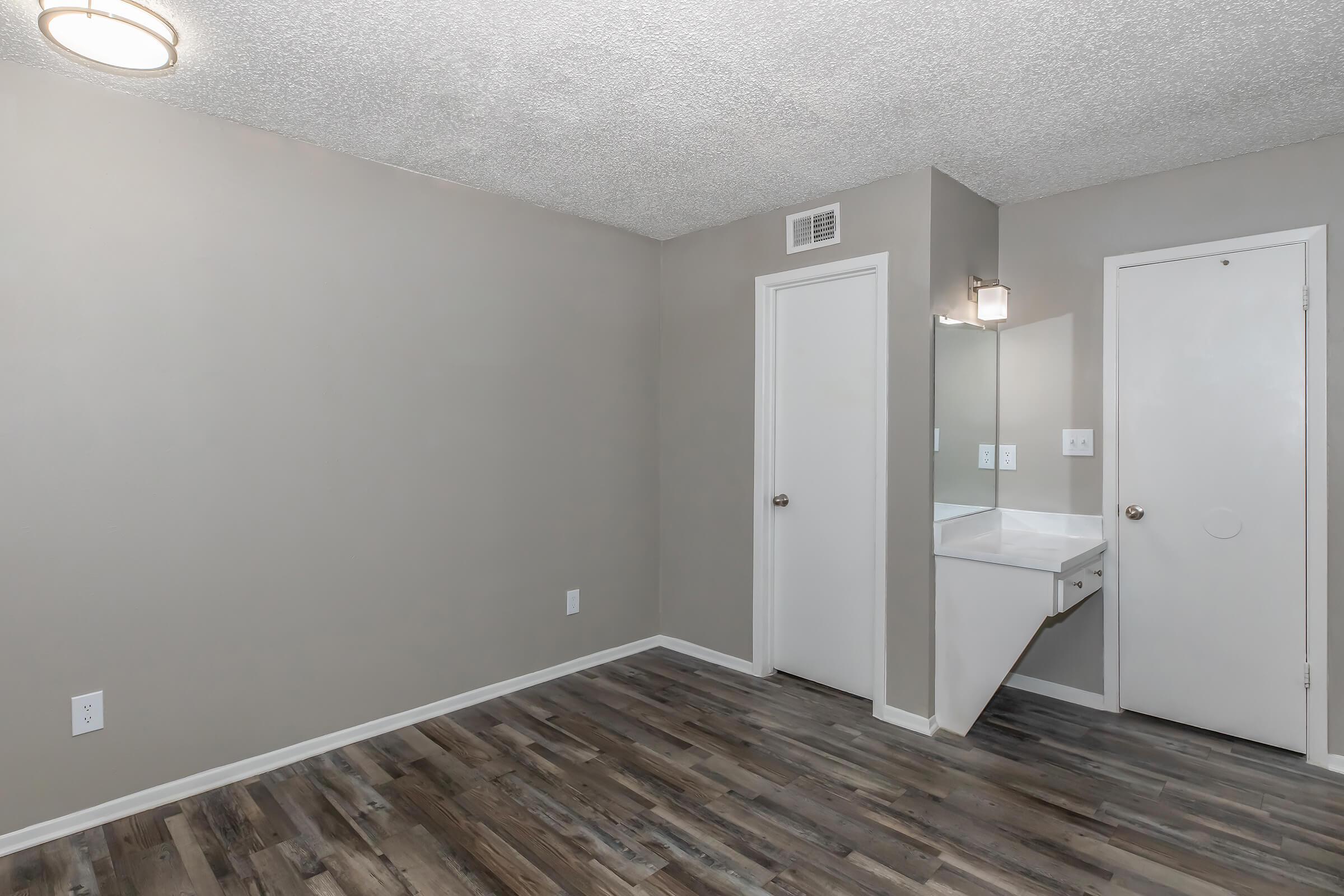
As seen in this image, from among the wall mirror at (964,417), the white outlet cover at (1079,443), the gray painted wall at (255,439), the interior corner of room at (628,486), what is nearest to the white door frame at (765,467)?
the interior corner of room at (628,486)

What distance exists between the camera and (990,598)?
118 inches

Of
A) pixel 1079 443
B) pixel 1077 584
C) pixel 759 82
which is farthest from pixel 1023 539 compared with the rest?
pixel 759 82

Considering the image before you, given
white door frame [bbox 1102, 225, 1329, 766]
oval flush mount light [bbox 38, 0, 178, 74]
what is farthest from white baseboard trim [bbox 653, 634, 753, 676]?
oval flush mount light [bbox 38, 0, 178, 74]

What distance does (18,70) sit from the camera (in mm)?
2254

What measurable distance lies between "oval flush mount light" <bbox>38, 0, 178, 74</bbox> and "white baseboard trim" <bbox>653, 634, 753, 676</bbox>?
340 cm

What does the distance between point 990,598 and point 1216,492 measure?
1.06m

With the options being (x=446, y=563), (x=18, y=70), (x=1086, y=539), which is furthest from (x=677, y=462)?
(x=18, y=70)

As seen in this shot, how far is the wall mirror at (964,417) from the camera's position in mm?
3180

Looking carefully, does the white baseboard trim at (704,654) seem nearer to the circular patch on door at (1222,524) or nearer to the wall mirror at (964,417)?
the wall mirror at (964,417)

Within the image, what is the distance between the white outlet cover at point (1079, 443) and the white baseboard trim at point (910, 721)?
140 centimetres

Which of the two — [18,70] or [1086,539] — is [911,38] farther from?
[18,70]

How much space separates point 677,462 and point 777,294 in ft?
3.69

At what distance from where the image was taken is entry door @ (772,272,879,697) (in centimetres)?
342

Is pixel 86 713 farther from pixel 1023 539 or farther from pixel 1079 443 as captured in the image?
pixel 1079 443
